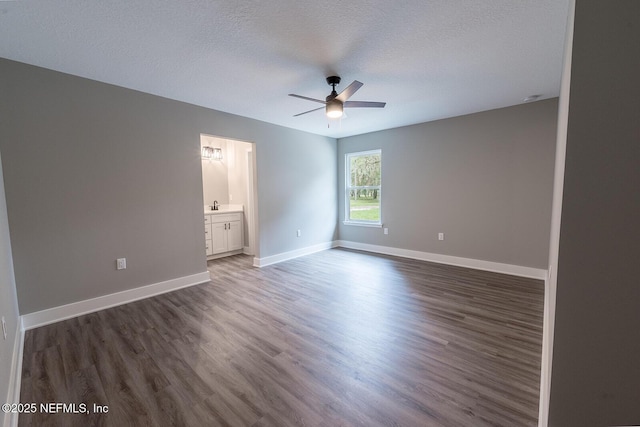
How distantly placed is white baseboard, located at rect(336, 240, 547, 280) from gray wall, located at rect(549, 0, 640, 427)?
341cm

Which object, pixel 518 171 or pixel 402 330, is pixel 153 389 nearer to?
pixel 402 330

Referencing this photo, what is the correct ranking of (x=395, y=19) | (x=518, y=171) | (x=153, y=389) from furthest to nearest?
(x=518, y=171)
(x=395, y=19)
(x=153, y=389)

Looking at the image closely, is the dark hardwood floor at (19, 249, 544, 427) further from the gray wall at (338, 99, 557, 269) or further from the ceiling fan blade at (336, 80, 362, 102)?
the ceiling fan blade at (336, 80, 362, 102)

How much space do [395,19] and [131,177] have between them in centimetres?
320

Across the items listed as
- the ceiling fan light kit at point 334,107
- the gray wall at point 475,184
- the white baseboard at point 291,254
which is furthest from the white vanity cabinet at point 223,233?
the ceiling fan light kit at point 334,107

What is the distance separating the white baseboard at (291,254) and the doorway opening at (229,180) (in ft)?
2.58

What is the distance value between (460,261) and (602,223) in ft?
12.6

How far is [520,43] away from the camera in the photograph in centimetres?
215

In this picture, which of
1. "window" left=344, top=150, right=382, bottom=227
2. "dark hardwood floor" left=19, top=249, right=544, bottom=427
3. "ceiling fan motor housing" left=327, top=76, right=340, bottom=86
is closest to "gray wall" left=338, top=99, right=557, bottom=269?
"window" left=344, top=150, right=382, bottom=227

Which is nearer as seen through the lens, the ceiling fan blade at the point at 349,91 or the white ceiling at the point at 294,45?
the white ceiling at the point at 294,45

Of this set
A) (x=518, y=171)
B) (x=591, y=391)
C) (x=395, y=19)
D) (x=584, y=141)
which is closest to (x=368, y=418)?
(x=591, y=391)

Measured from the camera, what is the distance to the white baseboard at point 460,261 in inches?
147

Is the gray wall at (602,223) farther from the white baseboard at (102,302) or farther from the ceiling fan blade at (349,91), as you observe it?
the white baseboard at (102,302)

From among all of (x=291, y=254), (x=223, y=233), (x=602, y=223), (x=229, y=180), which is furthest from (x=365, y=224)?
(x=602, y=223)
